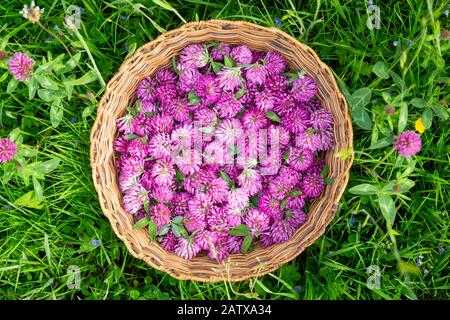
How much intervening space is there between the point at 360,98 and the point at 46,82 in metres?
0.84

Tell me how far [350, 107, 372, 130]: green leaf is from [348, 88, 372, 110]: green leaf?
0.04 ft

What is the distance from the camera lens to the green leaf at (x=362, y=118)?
1367 mm

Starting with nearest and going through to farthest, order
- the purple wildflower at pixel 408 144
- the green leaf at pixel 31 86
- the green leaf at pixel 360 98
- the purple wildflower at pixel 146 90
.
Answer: the purple wildflower at pixel 408 144 → the green leaf at pixel 31 86 → the green leaf at pixel 360 98 → the purple wildflower at pixel 146 90

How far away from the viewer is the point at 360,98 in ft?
4.49

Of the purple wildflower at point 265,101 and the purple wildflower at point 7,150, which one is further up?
the purple wildflower at point 7,150

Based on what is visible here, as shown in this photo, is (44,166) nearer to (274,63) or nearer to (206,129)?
(206,129)

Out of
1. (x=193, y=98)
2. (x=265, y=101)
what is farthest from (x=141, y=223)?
(x=265, y=101)

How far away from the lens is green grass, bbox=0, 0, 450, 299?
1.41 m

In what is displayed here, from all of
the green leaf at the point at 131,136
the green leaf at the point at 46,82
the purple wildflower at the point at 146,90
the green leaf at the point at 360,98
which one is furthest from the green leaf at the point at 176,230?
the green leaf at the point at 360,98

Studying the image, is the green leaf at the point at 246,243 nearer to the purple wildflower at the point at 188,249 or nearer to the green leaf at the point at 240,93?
the purple wildflower at the point at 188,249

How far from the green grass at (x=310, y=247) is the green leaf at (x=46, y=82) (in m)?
0.15

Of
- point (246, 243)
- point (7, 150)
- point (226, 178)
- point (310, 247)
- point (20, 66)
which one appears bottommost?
point (310, 247)

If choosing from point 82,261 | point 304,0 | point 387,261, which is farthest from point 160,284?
point 304,0

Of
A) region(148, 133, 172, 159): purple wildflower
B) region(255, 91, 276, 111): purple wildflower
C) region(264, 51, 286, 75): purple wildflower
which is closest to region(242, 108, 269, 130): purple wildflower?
region(255, 91, 276, 111): purple wildflower
